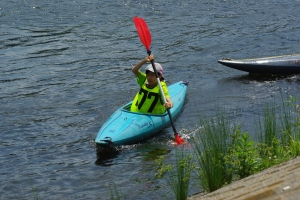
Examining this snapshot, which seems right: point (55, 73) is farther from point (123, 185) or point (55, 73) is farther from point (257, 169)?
point (257, 169)

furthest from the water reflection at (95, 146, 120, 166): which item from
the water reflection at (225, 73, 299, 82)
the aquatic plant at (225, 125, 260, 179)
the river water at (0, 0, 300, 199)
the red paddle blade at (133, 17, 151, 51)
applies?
the water reflection at (225, 73, 299, 82)

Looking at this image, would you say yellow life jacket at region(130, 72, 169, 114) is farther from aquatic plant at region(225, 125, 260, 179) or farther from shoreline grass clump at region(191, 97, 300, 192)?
aquatic plant at region(225, 125, 260, 179)

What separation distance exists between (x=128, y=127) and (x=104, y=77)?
3885 millimetres

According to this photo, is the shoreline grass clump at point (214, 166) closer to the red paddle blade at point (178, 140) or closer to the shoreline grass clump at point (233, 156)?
the shoreline grass clump at point (233, 156)

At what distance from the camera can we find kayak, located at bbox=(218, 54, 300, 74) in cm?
1103

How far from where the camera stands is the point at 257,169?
181 inches

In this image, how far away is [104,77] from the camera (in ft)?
37.4

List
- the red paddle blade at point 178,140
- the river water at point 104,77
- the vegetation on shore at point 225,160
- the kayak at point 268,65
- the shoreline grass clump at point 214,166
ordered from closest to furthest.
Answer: the vegetation on shore at point 225,160, the shoreline grass clump at point 214,166, the river water at point 104,77, the red paddle blade at point 178,140, the kayak at point 268,65


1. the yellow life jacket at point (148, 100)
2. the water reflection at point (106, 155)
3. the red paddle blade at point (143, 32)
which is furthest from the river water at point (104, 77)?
the red paddle blade at point (143, 32)

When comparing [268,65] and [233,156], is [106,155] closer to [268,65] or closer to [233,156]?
[233,156]

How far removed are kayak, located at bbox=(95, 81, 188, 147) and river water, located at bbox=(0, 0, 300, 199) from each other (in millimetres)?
152

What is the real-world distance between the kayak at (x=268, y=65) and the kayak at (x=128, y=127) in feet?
10.1

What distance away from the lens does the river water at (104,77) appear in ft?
22.3

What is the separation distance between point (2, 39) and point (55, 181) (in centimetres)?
873
